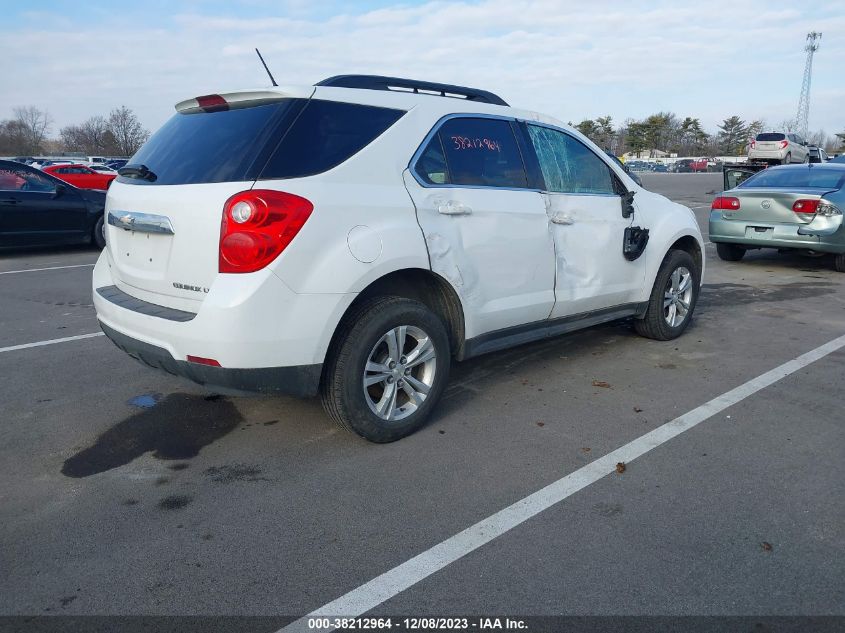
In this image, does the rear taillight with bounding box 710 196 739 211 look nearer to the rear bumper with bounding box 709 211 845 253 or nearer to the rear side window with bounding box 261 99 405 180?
the rear bumper with bounding box 709 211 845 253

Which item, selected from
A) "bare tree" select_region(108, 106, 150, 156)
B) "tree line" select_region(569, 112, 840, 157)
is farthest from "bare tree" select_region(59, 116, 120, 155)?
"tree line" select_region(569, 112, 840, 157)

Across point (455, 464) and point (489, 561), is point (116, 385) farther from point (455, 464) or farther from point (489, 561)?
point (489, 561)

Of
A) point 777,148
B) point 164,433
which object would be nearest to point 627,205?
point 164,433

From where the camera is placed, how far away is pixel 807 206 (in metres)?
9.29

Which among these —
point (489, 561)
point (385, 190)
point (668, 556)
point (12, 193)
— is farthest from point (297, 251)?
point (12, 193)

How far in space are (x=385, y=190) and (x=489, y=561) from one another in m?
1.95

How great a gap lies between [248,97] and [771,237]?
8.20 meters

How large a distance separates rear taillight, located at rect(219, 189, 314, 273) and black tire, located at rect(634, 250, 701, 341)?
357 centimetres

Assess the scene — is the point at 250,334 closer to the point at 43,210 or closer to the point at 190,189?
the point at 190,189

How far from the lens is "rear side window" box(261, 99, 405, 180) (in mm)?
3490

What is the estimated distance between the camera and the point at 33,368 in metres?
5.25

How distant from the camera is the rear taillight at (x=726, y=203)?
10.0 metres

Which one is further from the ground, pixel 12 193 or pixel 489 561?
pixel 12 193

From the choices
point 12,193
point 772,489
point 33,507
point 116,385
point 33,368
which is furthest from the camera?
point 12,193
